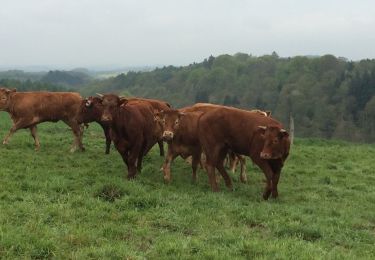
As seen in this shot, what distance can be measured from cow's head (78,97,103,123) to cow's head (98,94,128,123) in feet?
6.34

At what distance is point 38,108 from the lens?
15.2 m

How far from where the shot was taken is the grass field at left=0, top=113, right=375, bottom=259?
22.9 feet

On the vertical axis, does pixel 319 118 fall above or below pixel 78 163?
below

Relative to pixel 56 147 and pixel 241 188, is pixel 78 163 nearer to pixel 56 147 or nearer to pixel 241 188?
pixel 56 147

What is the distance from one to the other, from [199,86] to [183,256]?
10475cm

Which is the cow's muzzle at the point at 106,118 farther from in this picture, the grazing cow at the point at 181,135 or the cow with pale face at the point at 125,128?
the grazing cow at the point at 181,135

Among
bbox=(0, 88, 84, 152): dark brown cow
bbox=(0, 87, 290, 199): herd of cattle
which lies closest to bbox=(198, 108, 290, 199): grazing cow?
bbox=(0, 87, 290, 199): herd of cattle

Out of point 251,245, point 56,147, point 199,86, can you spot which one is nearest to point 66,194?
point 251,245

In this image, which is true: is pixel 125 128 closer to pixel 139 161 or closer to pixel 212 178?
pixel 139 161

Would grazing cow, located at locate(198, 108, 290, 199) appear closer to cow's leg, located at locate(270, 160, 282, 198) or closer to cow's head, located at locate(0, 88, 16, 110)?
cow's leg, located at locate(270, 160, 282, 198)

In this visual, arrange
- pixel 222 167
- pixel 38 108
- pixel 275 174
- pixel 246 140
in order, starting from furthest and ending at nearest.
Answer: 1. pixel 38 108
2. pixel 222 167
3. pixel 246 140
4. pixel 275 174

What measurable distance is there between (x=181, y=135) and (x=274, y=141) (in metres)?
2.76

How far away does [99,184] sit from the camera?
10.6 meters

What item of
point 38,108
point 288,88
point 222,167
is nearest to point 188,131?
point 222,167
